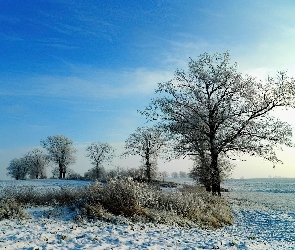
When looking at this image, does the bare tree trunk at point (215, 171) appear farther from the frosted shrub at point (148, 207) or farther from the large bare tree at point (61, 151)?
the large bare tree at point (61, 151)

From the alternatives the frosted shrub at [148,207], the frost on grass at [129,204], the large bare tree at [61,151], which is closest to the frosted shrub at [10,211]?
the frost on grass at [129,204]

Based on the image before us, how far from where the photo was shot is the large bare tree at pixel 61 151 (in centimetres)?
8681

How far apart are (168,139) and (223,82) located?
7527 mm

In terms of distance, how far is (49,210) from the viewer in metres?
16.3

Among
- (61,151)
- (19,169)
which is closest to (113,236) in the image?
(61,151)

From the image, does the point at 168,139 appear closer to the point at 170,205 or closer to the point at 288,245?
the point at 170,205

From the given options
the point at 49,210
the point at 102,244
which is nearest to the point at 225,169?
the point at 49,210

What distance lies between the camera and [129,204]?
16984mm

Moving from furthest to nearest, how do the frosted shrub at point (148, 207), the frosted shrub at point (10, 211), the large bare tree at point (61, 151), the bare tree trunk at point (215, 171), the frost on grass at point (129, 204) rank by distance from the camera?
A: the large bare tree at point (61, 151), the bare tree trunk at point (215, 171), the frosted shrub at point (148, 207), the frost on grass at point (129, 204), the frosted shrub at point (10, 211)

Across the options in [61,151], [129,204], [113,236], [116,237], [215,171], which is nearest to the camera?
[116,237]

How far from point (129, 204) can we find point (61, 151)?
74614 mm

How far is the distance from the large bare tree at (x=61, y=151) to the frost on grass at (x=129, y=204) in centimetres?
6888

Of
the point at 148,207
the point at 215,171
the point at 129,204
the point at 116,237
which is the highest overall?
the point at 215,171

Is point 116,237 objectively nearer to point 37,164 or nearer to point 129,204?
point 129,204
